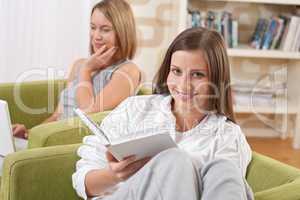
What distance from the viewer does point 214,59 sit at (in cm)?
174

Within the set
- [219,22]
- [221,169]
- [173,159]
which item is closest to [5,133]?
[173,159]

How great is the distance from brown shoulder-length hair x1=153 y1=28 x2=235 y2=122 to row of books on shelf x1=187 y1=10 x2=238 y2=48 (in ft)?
6.24

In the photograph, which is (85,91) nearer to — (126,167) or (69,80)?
(69,80)

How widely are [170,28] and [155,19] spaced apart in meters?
0.11

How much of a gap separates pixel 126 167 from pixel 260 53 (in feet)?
7.54

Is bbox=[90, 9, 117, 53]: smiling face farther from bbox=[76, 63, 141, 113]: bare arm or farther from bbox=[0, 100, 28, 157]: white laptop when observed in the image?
bbox=[0, 100, 28, 157]: white laptop

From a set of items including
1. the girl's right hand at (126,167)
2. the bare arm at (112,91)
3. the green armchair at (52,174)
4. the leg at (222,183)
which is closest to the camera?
the leg at (222,183)

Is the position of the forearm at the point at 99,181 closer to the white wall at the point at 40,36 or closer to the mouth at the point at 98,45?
the mouth at the point at 98,45

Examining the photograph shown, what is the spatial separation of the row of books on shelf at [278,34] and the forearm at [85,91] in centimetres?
161

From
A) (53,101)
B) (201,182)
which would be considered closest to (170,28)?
(53,101)

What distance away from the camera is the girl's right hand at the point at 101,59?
248 cm

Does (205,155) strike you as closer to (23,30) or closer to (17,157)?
(17,157)

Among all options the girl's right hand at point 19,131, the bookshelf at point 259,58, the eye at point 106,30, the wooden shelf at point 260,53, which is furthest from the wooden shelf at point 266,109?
the girl's right hand at point 19,131

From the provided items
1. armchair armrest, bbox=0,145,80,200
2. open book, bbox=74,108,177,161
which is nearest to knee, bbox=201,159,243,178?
open book, bbox=74,108,177,161
